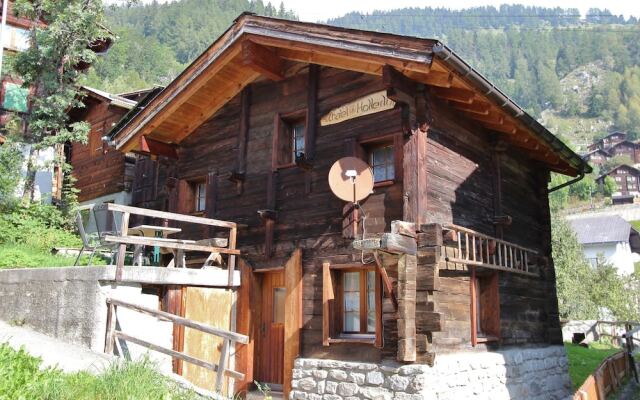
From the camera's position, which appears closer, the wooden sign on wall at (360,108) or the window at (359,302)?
the window at (359,302)

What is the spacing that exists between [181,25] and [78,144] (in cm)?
12080

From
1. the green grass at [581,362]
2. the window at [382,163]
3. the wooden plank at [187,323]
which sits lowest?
the green grass at [581,362]

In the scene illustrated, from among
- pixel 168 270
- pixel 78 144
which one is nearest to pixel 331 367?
pixel 168 270

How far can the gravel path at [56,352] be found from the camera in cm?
746

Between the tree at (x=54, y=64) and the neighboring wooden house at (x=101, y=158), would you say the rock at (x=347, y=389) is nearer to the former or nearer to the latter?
the neighboring wooden house at (x=101, y=158)

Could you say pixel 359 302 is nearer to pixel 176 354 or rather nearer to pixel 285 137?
pixel 176 354

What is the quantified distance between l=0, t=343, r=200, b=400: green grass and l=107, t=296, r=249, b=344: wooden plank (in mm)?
806

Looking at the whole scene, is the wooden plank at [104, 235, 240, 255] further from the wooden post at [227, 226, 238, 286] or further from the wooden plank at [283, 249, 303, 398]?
the wooden plank at [283, 249, 303, 398]

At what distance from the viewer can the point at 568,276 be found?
30625 mm

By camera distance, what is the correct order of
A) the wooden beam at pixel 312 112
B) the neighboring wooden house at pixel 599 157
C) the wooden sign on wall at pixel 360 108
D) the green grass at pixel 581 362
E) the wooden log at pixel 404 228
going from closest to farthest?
the wooden log at pixel 404 228, the wooden sign on wall at pixel 360 108, the wooden beam at pixel 312 112, the green grass at pixel 581 362, the neighboring wooden house at pixel 599 157

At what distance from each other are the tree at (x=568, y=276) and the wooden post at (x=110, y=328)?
25.0 metres

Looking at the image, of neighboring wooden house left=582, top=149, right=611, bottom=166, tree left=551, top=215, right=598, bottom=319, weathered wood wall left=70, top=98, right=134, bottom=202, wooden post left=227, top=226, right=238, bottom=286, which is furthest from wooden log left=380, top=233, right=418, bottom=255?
neighboring wooden house left=582, top=149, right=611, bottom=166

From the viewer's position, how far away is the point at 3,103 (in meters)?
23.5

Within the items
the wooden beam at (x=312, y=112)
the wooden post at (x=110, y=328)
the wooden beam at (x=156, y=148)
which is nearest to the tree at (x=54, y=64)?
the wooden beam at (x=156, y=148)
